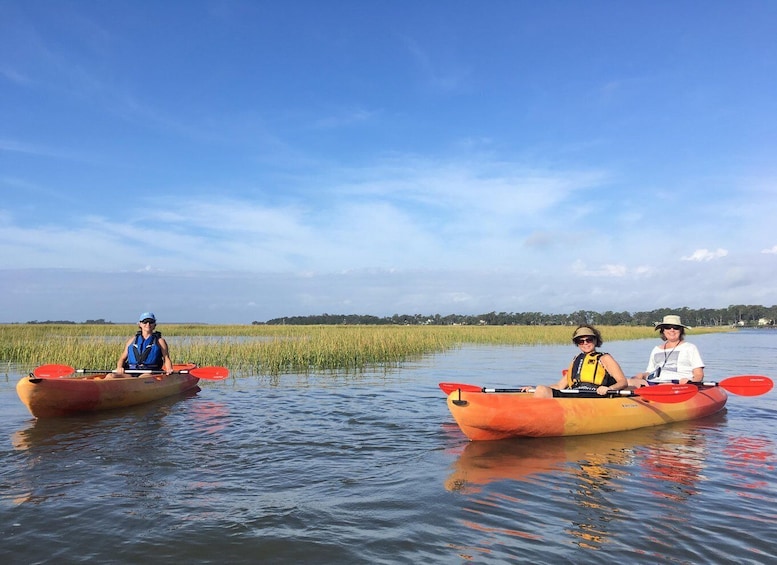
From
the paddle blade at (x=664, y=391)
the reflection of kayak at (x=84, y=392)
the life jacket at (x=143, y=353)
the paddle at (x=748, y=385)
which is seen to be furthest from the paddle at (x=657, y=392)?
the life jacket at (x=143, y=353)

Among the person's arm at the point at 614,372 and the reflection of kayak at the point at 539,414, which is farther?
the person's arm at the point at 614,372

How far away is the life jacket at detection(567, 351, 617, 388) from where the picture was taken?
8117mm

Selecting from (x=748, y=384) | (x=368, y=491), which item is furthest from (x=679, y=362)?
(x=368, y=491)

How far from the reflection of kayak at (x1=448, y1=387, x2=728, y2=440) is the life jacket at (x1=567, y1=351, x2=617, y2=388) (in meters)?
0.44

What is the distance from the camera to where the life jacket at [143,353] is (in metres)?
10.7

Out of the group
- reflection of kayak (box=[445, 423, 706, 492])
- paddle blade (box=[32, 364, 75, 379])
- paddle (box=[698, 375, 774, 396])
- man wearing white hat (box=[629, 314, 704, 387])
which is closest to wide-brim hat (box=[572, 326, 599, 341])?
reflection of kayak (box=[445, 423, 706, 492])

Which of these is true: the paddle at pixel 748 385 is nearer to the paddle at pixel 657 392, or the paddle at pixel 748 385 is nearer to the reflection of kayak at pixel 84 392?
the paddle at pixel 657 392

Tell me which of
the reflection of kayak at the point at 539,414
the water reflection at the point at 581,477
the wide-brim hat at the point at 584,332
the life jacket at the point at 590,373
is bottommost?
the water reflection at the point at 581,477

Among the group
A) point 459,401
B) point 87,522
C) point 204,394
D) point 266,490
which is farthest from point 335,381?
point 87,522

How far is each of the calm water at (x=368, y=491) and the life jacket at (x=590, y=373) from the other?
2.84 feet

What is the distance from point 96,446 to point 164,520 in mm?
3054

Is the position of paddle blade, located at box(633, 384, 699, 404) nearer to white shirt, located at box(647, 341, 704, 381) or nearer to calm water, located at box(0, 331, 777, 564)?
calm water, located at box(0, 331, 777, 564)

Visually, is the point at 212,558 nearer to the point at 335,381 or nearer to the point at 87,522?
the point at 87,522

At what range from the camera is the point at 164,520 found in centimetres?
441
